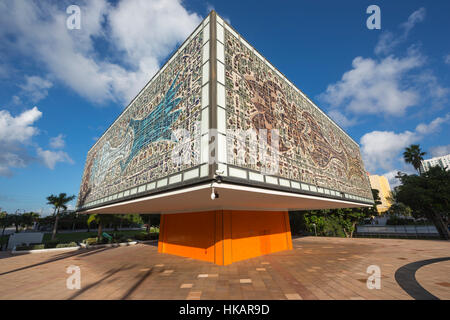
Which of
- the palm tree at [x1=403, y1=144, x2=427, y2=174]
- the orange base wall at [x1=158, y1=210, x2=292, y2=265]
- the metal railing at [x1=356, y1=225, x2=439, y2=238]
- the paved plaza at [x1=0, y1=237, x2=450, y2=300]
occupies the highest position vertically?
the palm tree at [x1=403, y1=144, x2=427, y2=174]

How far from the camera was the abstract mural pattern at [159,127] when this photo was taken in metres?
8.71

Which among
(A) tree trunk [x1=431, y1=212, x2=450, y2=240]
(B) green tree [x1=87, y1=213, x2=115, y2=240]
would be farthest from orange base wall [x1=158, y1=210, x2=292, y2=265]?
(A) tree trunk [x1=431, y1=212, x2=450, y2=240]

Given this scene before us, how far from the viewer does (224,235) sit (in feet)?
33.7

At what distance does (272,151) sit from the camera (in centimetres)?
990

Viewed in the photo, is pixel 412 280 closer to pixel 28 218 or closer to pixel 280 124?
pixel 280 124

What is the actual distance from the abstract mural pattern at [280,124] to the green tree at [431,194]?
937 cm

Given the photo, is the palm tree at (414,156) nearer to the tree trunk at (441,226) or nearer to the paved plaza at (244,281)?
the tree trunk at (441,226)

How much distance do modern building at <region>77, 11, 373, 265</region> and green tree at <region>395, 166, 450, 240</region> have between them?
36.5 ft

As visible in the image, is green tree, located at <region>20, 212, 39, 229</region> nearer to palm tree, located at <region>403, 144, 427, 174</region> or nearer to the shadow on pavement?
the shadow on pavement

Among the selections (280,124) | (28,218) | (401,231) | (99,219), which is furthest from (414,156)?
(28,218)

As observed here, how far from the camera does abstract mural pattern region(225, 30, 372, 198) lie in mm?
8516

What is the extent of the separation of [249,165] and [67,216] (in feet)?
218

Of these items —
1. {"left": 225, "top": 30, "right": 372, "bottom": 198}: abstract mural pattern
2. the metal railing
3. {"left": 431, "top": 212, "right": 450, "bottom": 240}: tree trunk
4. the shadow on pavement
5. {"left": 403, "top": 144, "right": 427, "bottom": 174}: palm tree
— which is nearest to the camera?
the shadow on pavement

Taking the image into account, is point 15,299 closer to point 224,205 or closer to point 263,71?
point 224,205
